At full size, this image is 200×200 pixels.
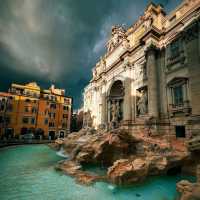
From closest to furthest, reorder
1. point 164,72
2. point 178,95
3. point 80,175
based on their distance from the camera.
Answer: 1. point 80,175
2. point 178,95
3. point 164,72

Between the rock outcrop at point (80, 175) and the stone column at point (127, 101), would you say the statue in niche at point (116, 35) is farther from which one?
the rock outcrop at point (80, 175)

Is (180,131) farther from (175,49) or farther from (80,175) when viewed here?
(80,175)

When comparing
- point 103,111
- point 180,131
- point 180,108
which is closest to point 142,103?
point 180,108

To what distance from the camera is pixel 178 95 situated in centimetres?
1231

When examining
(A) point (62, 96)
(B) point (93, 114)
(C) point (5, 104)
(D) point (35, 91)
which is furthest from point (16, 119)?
(B) point (93, 114)

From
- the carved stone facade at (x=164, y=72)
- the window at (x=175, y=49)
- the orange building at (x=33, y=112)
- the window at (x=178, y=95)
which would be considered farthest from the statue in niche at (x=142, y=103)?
the orange building at (x=33, y=112)

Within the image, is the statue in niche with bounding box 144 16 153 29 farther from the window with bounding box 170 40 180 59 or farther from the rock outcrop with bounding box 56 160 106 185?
the rock outcrop with bounding box 56 160 106 185

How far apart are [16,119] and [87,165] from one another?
1186 inches

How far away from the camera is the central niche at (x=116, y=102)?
20.8 metres

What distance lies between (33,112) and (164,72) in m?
32.7

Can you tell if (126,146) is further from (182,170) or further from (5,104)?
(5,104)

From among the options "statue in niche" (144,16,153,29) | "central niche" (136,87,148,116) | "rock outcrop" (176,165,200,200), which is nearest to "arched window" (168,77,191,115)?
"central niche" (136,87,148,116)

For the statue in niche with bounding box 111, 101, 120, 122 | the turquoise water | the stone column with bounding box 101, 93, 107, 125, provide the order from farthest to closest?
the stone column with bounding box 101, 93, 107, 125 → the statue in niche with bounding box 111, 101, 120, 122 → the turquoise water

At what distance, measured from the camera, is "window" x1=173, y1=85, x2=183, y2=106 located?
12008 millimetres
